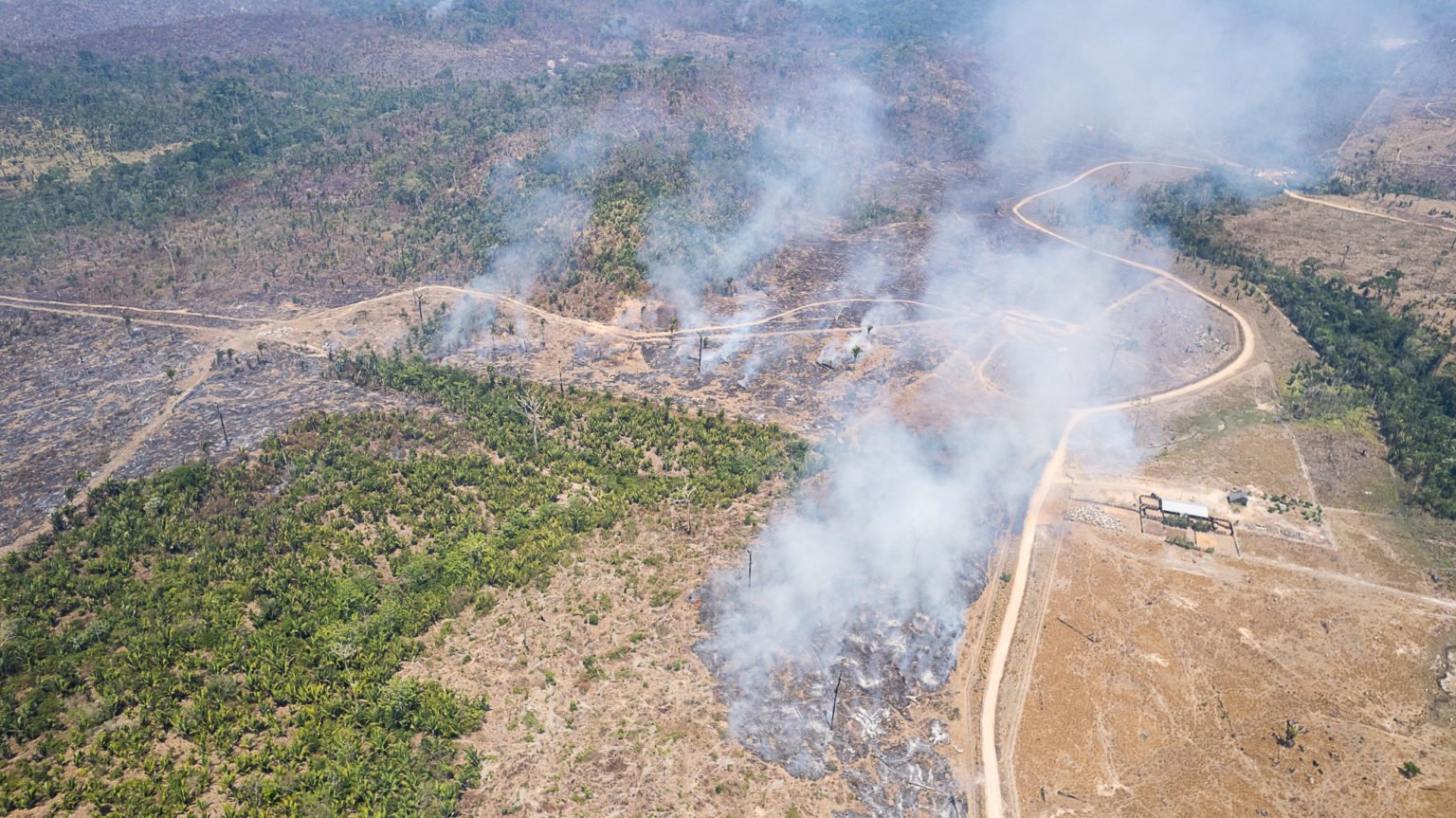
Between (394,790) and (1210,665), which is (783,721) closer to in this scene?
(394,790)

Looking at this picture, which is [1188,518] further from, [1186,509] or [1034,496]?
[1034,496]

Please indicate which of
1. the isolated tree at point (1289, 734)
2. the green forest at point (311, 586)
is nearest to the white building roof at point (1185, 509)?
the isolated tree at point (1289, 734)

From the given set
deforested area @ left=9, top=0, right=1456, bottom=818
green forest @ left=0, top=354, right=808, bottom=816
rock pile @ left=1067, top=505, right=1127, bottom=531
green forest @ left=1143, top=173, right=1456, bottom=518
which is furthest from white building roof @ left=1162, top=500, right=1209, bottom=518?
green forest @ left=0, top=354, right=808, bottom=816

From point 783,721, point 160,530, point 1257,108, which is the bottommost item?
point 783,721

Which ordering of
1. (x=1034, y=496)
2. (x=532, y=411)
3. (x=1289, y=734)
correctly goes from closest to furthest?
(x=1289, y=734), (x=1034, y=496), (x=532, y=411)

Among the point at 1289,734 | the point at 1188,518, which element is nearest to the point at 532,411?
the point at 1188,518

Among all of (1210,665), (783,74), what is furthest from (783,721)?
(783,74)

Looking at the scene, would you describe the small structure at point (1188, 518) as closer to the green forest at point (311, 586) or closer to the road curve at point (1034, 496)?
the road curve at point (1034, 496)
